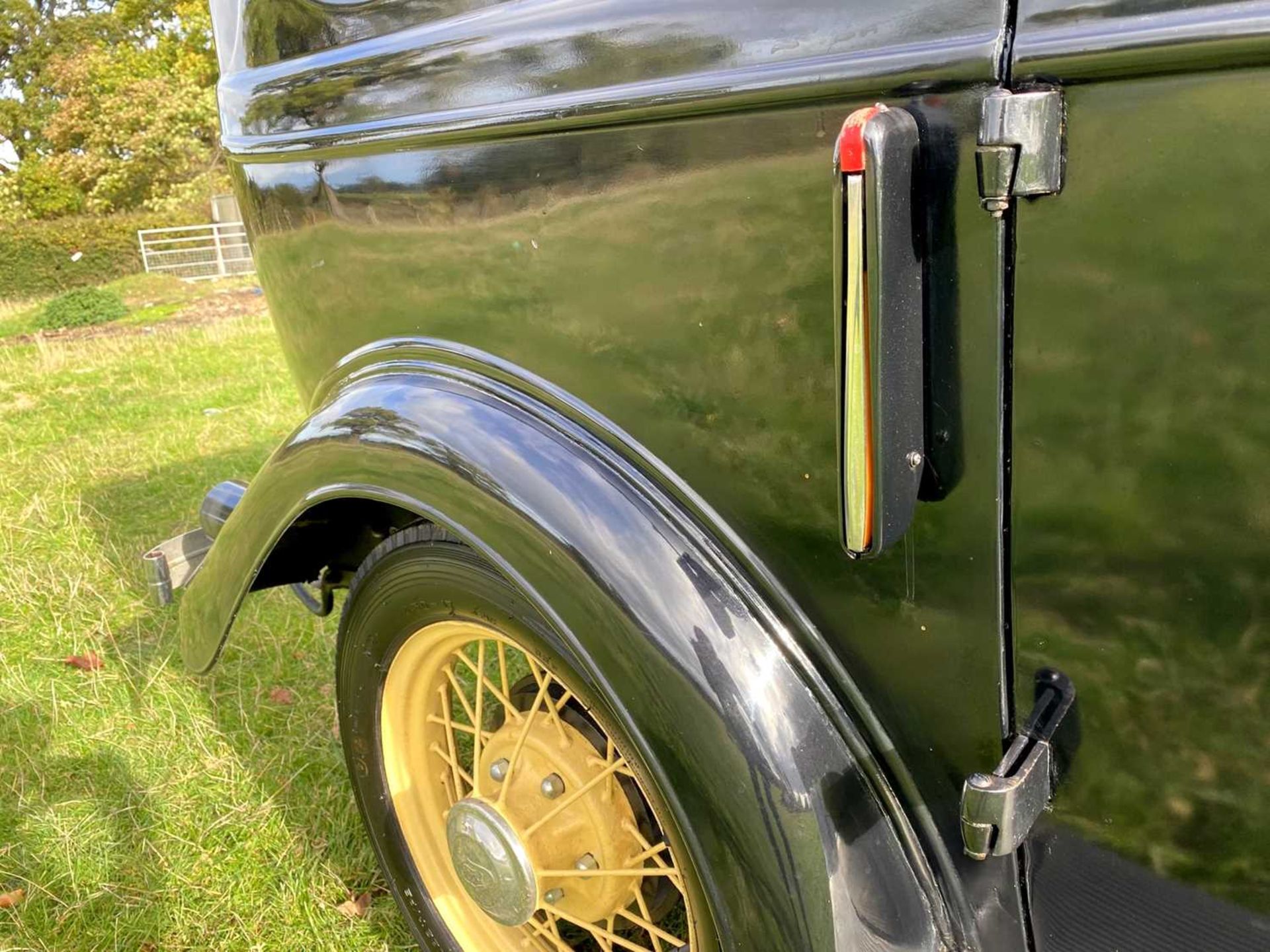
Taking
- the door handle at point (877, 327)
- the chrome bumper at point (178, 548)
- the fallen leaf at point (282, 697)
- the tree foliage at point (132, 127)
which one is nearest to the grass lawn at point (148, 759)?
the fallen leaf at point (282, 697)

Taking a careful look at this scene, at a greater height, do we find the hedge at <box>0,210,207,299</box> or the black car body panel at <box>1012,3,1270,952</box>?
the black car body panel at <box>1012,3,1270,952</box>

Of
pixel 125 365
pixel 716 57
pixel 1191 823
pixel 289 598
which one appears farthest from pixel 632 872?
pixel 125 365

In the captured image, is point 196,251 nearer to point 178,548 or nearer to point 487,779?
point 178,548

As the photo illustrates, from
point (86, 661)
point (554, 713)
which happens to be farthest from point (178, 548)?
point (554, 713)

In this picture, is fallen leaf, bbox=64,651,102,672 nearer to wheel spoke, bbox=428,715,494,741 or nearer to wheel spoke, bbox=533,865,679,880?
wheel spoke, bbox=428,715,494,741

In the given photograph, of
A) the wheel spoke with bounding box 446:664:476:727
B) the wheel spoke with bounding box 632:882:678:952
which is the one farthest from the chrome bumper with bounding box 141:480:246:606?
the wheel spoke with bounding box 632:882:678:952

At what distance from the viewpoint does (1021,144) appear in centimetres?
87

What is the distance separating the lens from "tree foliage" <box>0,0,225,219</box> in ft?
72.4

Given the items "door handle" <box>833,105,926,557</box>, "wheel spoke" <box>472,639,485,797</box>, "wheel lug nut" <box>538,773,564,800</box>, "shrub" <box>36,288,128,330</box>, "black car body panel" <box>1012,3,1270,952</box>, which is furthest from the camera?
"shrub" <box>36,288,128,330</box>

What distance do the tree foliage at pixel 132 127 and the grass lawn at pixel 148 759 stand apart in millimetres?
20107

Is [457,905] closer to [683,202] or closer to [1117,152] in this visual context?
[683,202]

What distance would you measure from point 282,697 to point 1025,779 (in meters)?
2.39

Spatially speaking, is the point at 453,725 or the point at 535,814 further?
the point at 453,725

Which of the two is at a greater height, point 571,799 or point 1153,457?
point 1153,457
